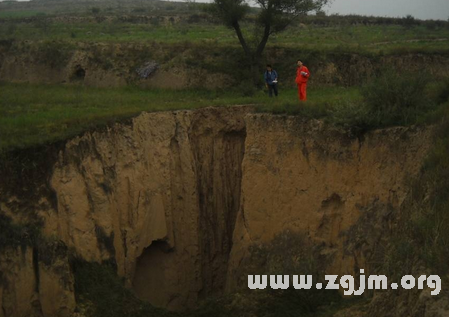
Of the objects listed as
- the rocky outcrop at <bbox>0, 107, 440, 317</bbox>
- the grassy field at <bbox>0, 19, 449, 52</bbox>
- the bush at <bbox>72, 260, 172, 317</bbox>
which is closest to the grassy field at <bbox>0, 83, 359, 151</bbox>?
the rocky outcrop at <bbox>0, 107, 440, 317</bbox>

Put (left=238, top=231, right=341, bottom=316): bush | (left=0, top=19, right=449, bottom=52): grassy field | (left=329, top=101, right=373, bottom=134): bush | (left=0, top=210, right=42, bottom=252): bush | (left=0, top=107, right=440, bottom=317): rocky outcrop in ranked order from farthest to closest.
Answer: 1. (left=0, top=19, right=449, bottom=52): grassy field
2. (left=329, top=101, right=373, bottom=134): bush
3. (left=0, top=107, right=440, bottom=317): rocky outcrop
4. (left=238, top=231, right=341, bottom=316): bush
5. (left=0, top=210, right=42, bottom=252): bush

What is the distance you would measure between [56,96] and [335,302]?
10873 mm

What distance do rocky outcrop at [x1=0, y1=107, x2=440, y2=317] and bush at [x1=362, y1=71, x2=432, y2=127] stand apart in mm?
327

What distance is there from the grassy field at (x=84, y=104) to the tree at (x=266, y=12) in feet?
7.79

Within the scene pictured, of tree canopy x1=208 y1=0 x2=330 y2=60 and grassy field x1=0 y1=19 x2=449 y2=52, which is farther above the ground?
tree canopy x1=208 y1=0 x2=330 y2=60

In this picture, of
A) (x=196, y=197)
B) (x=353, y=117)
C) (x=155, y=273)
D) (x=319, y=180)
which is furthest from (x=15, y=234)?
(x=353, y=117)

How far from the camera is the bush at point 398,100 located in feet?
39.9

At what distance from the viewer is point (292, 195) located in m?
13.7

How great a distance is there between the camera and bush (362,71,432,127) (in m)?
12.2

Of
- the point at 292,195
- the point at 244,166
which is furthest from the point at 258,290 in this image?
the point at 244,166

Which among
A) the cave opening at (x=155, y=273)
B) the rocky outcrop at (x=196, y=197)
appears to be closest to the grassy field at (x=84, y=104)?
the rocky outcrop at (x=196, y=197)

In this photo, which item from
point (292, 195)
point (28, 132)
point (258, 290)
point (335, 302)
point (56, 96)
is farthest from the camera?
point (56, 96)

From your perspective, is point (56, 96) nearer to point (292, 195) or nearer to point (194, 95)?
point (194, 95)

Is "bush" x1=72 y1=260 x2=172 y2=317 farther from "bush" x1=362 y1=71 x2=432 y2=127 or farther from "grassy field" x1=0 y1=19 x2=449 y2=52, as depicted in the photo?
"grassy field" x1=0 y1=19 x2=449 y2=52
